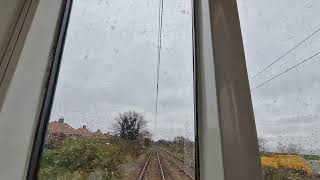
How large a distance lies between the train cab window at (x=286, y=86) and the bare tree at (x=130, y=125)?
20.8 inches

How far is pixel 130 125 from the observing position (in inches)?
47.4

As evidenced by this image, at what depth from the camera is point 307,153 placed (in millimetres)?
847

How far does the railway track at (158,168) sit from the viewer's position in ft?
3.63

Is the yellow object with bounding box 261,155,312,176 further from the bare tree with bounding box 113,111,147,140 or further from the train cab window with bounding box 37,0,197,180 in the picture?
the bare tree with bounding box 113,111,147,140

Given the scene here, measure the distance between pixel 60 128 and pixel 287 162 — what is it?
97cm

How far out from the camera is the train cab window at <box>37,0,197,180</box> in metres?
1.13

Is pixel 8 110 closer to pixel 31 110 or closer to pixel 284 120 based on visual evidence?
pixel 31 110

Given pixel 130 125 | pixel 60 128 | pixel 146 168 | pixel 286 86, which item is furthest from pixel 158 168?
pixel 286 86

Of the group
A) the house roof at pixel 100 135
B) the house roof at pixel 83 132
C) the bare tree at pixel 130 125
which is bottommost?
the house roof at pixel 100 135

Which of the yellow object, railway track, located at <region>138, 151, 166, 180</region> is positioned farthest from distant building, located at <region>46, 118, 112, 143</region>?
the yellow object

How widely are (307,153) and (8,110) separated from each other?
3.67 feet

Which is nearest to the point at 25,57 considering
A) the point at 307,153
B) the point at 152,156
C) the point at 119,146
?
the point at 119,146

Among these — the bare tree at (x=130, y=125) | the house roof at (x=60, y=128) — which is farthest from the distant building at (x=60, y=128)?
the bare tree at (x=130, y=125)

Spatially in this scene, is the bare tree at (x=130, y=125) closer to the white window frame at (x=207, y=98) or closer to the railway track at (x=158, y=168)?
the railway track at (x=158, y=168)
